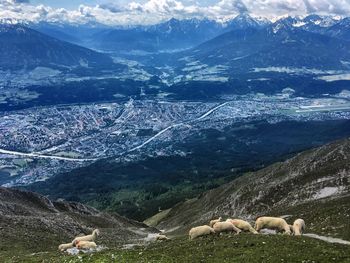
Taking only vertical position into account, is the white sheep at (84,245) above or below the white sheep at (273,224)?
below

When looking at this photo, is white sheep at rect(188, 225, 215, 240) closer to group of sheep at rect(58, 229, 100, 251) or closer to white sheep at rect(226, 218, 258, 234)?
white sheep at rect(226, 218, 258, 234)

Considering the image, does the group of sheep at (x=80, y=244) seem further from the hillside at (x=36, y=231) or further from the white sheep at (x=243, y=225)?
the white sheep at (x=243, y=225)

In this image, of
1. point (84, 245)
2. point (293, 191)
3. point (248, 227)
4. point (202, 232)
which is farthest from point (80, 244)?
point (293, 191)

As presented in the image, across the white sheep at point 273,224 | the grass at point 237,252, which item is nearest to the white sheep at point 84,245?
the grass at point 237,252

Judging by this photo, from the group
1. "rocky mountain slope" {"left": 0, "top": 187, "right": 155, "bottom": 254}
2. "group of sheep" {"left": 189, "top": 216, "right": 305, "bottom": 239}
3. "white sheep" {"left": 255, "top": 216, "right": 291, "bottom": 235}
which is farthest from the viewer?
"rocky mountain slope" {"left": 0, "top": 187, "right": 155, "bottom": 254}

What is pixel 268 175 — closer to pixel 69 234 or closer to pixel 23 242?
pixel 69 234

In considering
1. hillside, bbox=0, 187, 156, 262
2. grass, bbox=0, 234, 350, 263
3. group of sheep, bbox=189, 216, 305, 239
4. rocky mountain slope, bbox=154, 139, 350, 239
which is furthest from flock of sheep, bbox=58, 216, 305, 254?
rocky mountain slope, bbox=154, 139, 350, 239

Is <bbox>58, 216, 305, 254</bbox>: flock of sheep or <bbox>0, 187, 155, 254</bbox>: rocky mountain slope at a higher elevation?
<bbox>58, 216, 305, 254</bbox>: flock of sheep

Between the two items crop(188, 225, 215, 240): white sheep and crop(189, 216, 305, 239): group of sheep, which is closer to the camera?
crop(189, 216, 305, 239): group of sheep

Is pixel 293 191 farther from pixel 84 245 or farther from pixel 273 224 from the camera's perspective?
pixel 84 245
